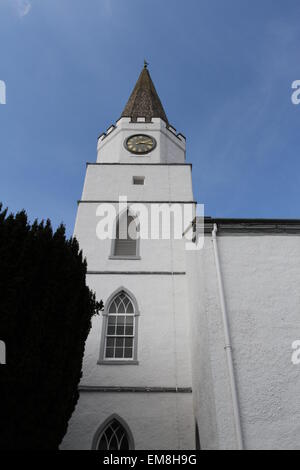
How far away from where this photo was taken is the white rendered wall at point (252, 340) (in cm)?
723

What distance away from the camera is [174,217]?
15570 millimetres

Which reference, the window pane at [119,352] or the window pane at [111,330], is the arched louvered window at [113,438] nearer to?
the window pane at [119,352]

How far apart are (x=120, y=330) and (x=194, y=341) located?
2.64 metres

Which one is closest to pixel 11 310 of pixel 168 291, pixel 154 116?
pixel 168 291

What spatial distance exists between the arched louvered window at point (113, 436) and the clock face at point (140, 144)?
13392 mm

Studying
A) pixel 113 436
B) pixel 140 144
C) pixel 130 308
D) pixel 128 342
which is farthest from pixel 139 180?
→ pixel 113 436

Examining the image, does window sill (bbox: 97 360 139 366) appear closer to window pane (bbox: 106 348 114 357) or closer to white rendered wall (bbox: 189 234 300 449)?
window pane (bbox: 106 348 114 357)

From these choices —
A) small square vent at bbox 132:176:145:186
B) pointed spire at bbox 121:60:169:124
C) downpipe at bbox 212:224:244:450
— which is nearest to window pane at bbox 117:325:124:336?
downpipe at bbox 212:224:244:450

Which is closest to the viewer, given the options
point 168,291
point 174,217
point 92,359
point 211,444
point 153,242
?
point 211,444

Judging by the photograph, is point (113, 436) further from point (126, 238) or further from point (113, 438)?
point (126, 238)

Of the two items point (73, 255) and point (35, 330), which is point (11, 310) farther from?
point (73, 255)

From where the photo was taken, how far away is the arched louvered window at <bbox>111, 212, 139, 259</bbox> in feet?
47.3

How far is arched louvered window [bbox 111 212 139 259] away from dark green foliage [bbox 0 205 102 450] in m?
5.98

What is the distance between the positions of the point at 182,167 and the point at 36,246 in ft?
38.4
